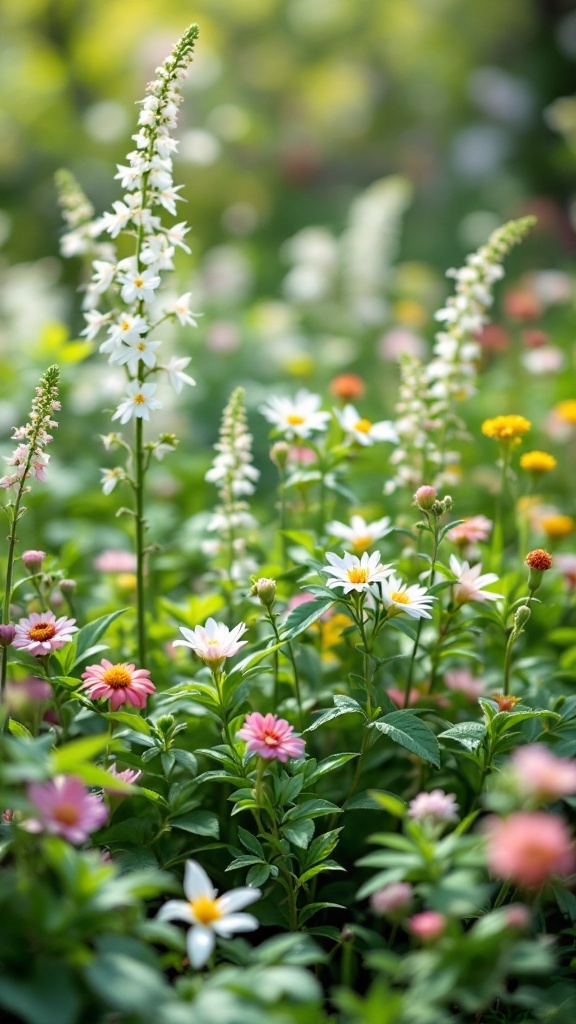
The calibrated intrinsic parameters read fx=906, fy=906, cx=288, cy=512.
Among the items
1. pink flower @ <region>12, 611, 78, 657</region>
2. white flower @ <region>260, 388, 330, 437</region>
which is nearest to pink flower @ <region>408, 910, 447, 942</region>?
pink flower @ <region>12, 611, 78, 657</region>

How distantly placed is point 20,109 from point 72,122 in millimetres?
269

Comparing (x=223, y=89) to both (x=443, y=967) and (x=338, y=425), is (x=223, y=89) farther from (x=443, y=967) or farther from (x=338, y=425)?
(x=443, y=967)

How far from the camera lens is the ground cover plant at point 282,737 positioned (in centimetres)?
92

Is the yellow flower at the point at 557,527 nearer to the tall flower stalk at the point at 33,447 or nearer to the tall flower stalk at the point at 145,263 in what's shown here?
the tall flower stalk at the point at 145,263

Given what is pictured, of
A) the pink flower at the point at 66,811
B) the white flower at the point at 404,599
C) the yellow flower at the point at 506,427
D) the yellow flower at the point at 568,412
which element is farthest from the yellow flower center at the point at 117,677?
the yellow flower at the point at 568,412

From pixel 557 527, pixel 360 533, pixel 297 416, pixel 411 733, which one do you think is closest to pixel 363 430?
pixel 297 416

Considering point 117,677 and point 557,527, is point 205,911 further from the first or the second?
point 557,527

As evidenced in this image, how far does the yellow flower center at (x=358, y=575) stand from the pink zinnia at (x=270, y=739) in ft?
0.76

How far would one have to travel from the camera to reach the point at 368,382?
11.3ft

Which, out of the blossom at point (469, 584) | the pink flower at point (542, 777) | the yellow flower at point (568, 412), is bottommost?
the pink flower at point (542, 777)

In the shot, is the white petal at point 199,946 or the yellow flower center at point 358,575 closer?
the white petal at point 199,946

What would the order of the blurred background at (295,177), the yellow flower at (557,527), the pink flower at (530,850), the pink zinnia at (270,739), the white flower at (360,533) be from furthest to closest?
1. the blurred background at (295,177)
2. the yellow flower at (557,527)
3. the white flower at (360,533)
4. the pink zinnia at (270,739)
5. the pink flower at (530,850)

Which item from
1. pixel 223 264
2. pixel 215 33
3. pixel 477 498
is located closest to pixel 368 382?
pixel 223 264

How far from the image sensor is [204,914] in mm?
1038
